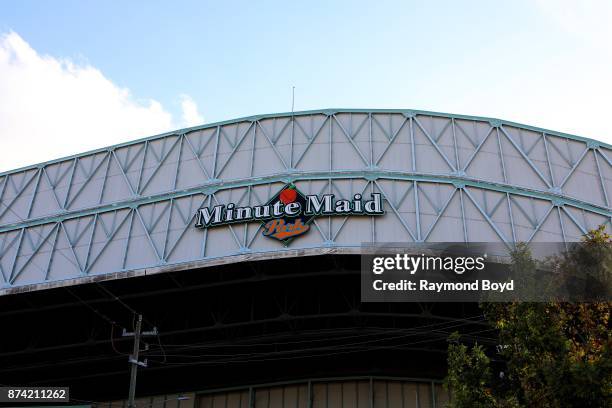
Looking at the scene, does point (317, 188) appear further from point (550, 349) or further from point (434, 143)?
point (550, 349)

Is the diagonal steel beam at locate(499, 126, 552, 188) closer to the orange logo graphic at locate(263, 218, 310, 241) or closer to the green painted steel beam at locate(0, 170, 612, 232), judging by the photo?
the green painted steel beam at locate(0, 170, 612, 232)

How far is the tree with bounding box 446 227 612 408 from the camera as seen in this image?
642 inches

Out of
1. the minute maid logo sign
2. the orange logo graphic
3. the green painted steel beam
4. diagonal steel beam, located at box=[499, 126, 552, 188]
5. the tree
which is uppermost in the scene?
diagonal steel beam, located at box=[499, 126, 552, 188]

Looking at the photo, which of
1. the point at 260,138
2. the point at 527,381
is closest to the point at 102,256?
the point at 260,138

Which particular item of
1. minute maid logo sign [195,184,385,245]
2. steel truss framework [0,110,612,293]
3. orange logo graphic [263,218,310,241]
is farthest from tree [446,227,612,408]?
orange logo graphic [263,218,310,241]

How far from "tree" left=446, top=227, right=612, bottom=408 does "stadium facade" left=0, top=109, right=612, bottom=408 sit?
1408 centimetres

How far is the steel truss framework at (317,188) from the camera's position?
3462cm

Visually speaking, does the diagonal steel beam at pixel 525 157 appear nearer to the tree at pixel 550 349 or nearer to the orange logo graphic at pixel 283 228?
the orange logo graphic at pixel 283 228

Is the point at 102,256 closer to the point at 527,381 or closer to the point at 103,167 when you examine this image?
the point at 103,167

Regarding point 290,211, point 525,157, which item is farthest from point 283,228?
point 525,157

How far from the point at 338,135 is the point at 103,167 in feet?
49.3

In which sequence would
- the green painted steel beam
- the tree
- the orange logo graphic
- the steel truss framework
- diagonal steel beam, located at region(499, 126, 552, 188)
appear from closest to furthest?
Answer: the tree, the orange logo graphic, the steel truss framework, the green painted steel beam, diagonal steel beam, located at region(499, 126, 552, 188)

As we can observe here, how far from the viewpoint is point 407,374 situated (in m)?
42.8

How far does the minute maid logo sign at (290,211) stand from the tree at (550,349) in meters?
15.0
